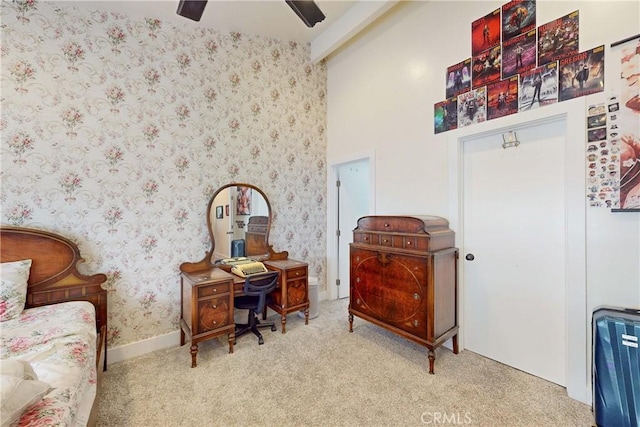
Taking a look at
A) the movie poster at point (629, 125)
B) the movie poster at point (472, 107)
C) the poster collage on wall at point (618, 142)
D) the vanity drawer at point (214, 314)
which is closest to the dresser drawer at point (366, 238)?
the movie poster at point (472, 107)

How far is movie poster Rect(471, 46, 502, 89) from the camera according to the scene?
2303 mm

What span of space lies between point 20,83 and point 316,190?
3.00 m

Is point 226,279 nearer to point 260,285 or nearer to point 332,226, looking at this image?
point 260,285

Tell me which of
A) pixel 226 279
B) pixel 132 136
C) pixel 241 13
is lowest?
pixel 226 279

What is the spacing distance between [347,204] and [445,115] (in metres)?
1.86

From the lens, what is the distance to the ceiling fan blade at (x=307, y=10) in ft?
5.16

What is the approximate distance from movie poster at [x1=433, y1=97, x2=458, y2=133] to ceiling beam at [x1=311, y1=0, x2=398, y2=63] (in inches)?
42.9

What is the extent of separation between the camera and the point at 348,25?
309cm

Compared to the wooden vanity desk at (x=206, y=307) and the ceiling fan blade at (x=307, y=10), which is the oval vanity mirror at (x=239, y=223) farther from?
the ceiling fan blade at (x=307, y=10)

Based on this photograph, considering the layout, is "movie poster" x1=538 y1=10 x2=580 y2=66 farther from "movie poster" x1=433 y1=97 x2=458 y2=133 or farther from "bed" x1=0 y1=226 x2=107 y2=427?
"bed" x1=0 y1=226 x2=107 y2=427

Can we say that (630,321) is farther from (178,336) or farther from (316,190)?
(178,336)

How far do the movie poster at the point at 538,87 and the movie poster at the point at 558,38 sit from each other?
7 centimetres

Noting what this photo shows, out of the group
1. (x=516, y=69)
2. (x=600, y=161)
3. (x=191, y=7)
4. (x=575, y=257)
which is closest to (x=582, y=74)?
(x=516, y=69)

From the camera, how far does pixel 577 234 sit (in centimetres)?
192
